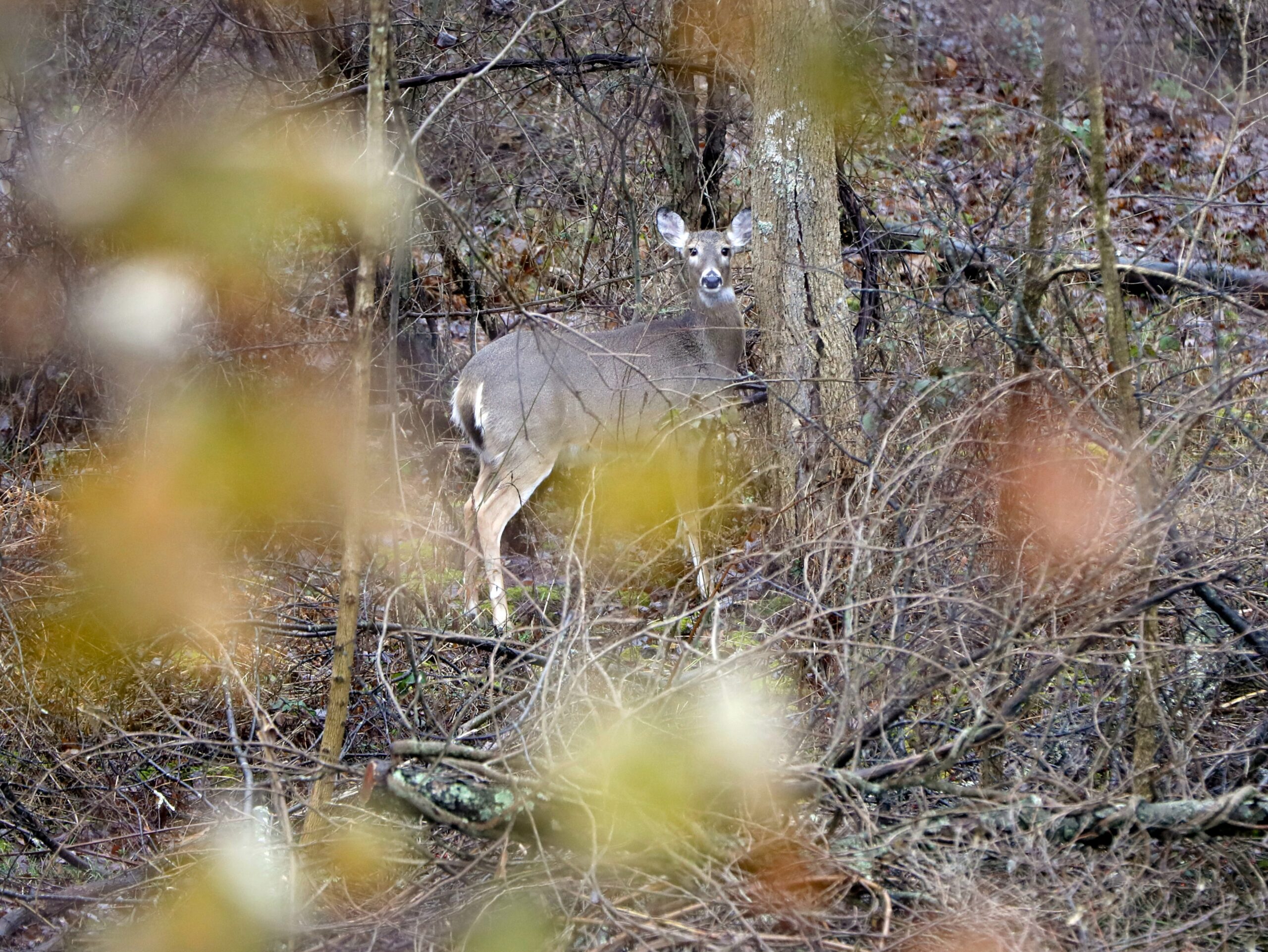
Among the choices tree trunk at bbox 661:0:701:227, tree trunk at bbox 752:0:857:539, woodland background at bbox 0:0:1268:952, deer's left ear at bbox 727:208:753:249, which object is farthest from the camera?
tree trunk at bbox 661:0:701:227

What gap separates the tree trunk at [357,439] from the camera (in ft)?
12.5

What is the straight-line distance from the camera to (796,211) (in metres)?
6.68

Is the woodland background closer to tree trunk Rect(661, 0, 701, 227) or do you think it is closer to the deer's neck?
tree trunk Rect(661, 0, 701, 227)

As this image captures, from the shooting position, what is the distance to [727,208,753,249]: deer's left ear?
758 cm

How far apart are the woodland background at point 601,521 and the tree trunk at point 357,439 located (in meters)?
0.02

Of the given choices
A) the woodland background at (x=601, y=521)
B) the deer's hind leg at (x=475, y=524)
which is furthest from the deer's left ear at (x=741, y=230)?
the deer's hind leg at (x=475, y=524)

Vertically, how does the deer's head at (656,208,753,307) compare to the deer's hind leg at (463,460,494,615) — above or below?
above

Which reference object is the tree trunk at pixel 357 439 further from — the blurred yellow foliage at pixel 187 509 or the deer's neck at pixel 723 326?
the deer's neck at pixel 723 326

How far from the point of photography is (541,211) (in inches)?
376

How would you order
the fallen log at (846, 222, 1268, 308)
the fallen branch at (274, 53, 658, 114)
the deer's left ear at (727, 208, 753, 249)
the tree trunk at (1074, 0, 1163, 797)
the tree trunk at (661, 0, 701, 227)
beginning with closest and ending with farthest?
the tree trunk at (1074, 0, 1163, 797), the fallen log at (846, 222, 1268, 308), the deer's left ear at (727, 208, 753, 249), the fallen branch at (274, 53, 658, 114), the tree trunk at (661, 0, 701, 227)

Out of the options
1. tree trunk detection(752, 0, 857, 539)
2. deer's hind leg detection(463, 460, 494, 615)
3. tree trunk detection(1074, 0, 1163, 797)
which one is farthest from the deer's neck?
tree trunk detection(1074, 0, 1163, 797)

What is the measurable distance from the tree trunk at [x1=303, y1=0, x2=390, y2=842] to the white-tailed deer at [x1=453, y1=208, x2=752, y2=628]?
3.67 meters

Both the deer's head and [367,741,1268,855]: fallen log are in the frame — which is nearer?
[367,741,1268,855]: fallen log

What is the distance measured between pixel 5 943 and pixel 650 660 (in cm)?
216
